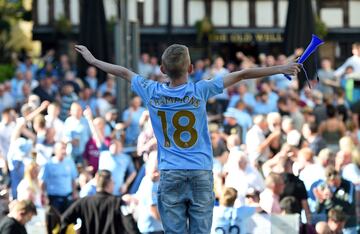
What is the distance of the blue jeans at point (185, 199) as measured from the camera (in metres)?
8.30

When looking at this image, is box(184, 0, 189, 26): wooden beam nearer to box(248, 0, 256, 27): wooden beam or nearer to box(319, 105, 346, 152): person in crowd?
box(248, 0, 256, 27): wooden beam

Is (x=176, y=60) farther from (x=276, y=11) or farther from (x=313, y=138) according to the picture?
(x=276, y=11)

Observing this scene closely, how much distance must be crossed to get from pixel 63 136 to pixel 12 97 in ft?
18.4

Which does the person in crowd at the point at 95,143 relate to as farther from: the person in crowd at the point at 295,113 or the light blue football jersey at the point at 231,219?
the light blue football jersey at the point at 231,219

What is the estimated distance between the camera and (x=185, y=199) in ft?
27.3

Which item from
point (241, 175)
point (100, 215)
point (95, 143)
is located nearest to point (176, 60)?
point (100, 215)

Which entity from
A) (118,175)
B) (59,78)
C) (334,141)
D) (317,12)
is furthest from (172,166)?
(317,12)

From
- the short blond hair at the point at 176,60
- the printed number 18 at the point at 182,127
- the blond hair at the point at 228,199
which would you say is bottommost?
the blond hair at the point at 228,199

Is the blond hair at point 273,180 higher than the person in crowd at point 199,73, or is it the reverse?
the person in crowd at point 199,73

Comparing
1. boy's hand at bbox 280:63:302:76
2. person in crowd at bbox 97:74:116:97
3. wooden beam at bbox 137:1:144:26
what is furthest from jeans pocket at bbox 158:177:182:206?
wooden beam at bbox 137:1:144:26

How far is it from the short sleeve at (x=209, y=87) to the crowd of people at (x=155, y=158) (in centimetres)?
206

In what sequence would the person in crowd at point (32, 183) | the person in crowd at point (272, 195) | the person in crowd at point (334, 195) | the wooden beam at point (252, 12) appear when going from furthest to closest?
the wooden beam at point (252, 12) → the person in crowd at point (32, 183) → the person in crowd at point (334, 195) → the person in crowd at point (272, 195)

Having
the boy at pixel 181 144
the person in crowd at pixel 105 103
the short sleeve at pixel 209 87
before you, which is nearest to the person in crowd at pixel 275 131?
the person in crowd at pixel 105 103

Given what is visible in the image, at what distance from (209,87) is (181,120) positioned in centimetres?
29
